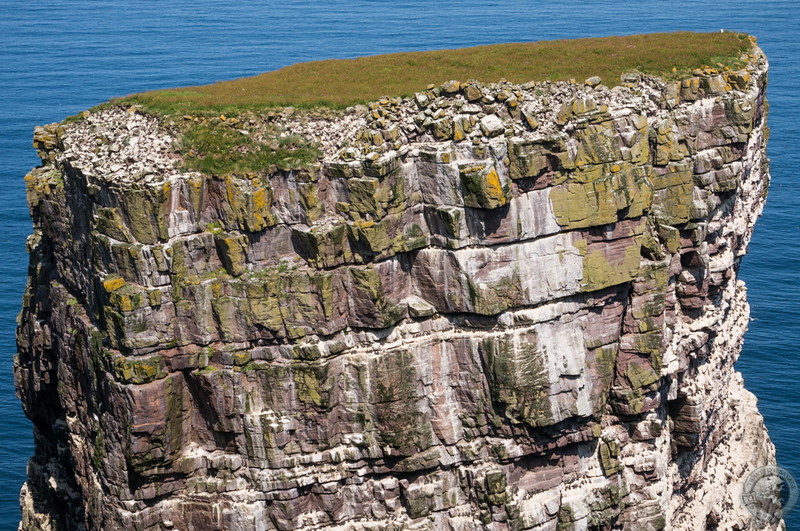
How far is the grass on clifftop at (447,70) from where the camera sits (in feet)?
277

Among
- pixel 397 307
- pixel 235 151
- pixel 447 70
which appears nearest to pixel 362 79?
pixel 447 70

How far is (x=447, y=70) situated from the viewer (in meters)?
92.4

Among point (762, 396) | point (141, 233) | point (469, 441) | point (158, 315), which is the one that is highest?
point (141, 233)

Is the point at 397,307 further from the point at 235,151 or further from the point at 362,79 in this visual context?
the point at 362,79

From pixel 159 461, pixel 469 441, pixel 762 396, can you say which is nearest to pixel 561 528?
pixel 469 441

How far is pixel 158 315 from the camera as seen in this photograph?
78.1m

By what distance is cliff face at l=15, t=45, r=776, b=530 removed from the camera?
7825cm

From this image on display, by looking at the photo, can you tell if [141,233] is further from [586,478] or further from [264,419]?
[586,478]

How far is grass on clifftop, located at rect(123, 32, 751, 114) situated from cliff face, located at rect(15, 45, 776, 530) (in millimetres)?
2970

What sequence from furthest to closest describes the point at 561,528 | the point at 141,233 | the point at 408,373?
the point at 561,528, the point at 408,373, the point at 141,233

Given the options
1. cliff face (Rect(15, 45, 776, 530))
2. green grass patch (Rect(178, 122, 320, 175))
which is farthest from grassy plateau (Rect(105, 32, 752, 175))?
cliff face (Rect(15, 45, 776, 530))

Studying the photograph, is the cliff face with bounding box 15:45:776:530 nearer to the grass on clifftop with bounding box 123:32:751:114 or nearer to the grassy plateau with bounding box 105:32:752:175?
the grassy plateau with bounding box 105:32:752:175

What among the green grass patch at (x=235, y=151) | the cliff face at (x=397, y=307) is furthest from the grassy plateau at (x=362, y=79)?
the cliff face at (x=397, y=307)

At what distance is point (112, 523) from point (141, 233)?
21.0m
